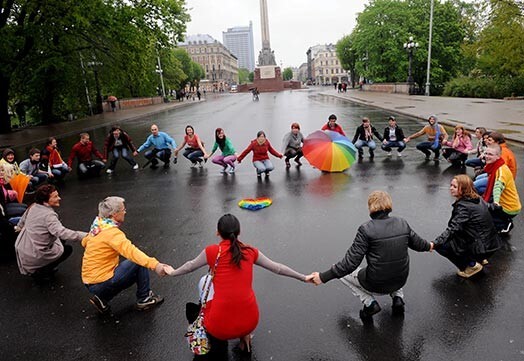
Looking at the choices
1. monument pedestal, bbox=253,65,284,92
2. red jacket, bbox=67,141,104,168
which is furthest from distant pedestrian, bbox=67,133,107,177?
monument pedestal, bbox=253,65,284,92

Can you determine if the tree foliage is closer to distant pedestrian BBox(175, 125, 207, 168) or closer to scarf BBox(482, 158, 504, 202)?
distant pedestrian BBox(175, 125, 207, 168)

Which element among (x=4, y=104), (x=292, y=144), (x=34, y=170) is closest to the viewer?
(x=34, y=170)

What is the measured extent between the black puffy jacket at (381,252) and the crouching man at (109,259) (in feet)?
6.02

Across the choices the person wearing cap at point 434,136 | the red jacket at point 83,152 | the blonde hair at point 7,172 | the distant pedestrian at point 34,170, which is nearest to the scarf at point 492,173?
the person wearing cap at point 434,136

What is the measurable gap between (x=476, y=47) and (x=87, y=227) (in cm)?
3786

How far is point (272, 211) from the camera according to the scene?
25.6 ft

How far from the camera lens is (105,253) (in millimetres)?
4152

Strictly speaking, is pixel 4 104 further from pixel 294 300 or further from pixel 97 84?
pixel 294 300

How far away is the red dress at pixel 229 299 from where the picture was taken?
3.29 meters

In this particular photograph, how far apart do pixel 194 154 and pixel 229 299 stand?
937 centimetres

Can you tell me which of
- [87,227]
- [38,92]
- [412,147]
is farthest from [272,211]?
[38,92]

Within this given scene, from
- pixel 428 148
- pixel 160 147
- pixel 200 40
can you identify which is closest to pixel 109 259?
pixel 160 147

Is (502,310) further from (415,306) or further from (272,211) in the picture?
(272,211)

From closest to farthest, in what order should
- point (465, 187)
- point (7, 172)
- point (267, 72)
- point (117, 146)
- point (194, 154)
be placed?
point (465, 187)
point (7, 172)
point (194, 154)
point (117, 146)
point (267, 72)
